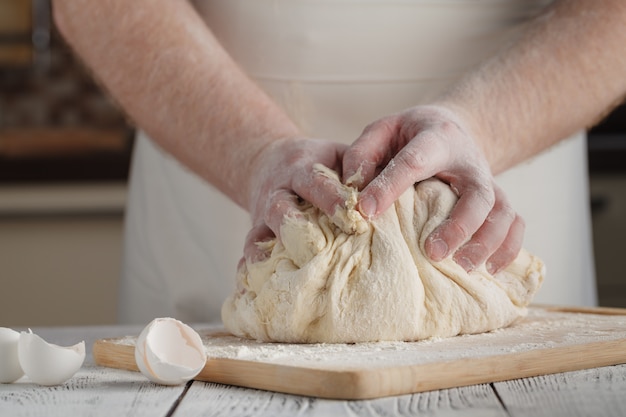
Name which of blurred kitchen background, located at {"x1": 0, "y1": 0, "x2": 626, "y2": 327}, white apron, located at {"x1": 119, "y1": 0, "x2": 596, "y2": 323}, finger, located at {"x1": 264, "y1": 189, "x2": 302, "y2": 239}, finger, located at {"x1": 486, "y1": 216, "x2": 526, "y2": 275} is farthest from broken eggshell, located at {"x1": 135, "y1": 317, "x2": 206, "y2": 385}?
blurred kitchen background, located at {"x1": 0, "y1": 0, "x2": 626, "y2": 327}

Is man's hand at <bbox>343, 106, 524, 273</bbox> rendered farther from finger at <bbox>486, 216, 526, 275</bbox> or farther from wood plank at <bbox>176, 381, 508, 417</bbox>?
wood plank at <bbox>176, 381, 508, 417</bbox>

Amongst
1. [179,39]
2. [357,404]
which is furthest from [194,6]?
[357,404]

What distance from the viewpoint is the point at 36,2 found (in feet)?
13.2

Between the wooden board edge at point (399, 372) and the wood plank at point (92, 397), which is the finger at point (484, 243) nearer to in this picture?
the wooden board edge at point (399, 372)

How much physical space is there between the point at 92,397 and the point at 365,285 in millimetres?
405

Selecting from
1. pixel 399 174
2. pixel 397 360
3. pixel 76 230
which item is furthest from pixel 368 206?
pixel 76 230

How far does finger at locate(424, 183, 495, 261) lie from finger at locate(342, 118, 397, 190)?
0.12 m

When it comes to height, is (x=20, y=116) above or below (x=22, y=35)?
below

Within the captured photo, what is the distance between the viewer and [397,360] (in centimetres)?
100

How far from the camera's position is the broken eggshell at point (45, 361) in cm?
100

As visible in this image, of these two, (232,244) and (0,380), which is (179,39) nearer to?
(232,244)

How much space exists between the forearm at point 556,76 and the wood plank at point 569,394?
59 cm

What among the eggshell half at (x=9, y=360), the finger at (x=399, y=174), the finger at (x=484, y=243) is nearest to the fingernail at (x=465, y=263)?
the finger at (x=484, y=243)

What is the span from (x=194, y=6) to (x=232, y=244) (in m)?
0.51
